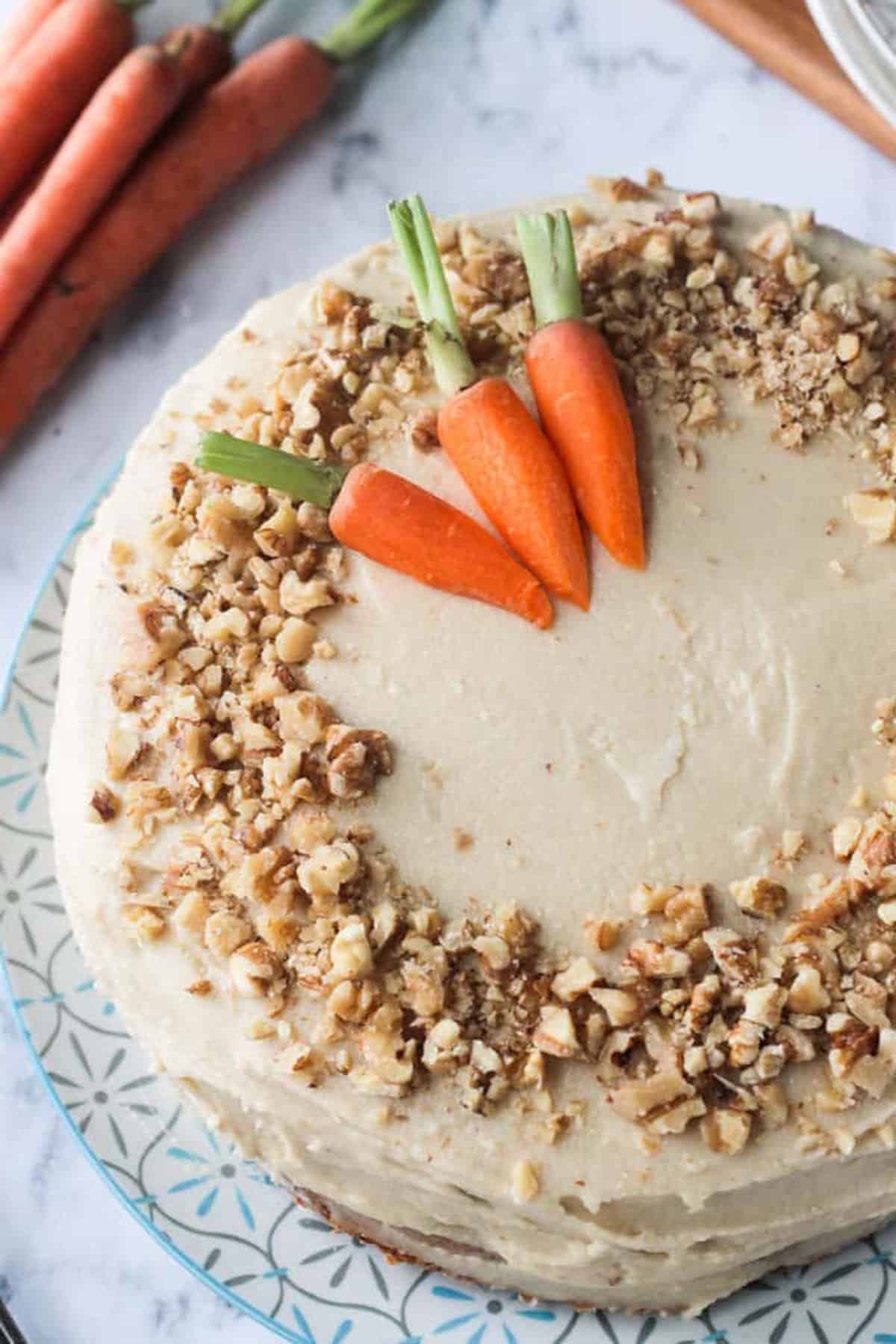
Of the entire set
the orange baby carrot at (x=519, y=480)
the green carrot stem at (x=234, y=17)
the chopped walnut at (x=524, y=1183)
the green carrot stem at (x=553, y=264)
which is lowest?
the chopped walnut at (x=524, y=1183)

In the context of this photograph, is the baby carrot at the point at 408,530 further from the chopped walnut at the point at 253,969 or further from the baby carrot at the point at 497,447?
the chopped walnut at the point at 253,969

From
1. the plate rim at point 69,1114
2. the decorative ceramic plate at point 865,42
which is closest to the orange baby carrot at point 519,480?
the plate rim at point 69,1114

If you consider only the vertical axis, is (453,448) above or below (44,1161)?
above

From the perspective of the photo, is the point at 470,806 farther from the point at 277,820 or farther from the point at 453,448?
the point at 453,448

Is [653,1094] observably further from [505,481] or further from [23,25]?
[23,25]

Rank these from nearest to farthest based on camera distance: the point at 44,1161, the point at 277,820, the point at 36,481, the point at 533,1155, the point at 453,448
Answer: the point at 533,1155 < the point at 277,820 < the point at 453,448 < the point at 44,1161 < the point at 36,481

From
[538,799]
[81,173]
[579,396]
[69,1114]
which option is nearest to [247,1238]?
[69,1114]

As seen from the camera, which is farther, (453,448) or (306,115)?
(306,115)

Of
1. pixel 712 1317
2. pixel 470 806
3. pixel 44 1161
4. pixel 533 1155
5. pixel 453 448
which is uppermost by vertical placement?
pixel 453 448

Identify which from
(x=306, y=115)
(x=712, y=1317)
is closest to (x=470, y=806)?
(x=712, y=1317)
